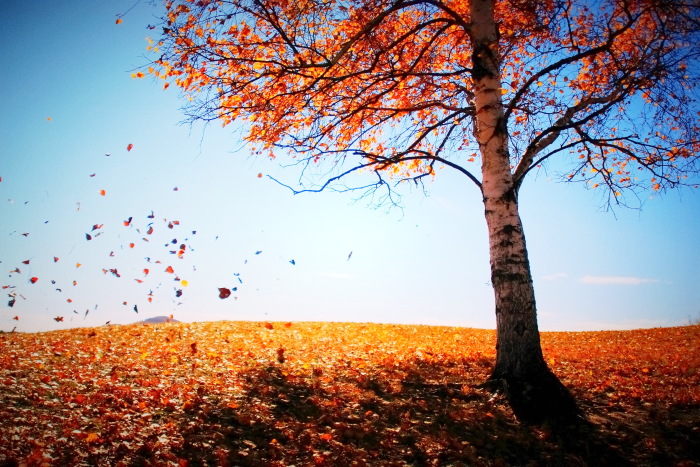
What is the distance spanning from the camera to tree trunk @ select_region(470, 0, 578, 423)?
18.2ft

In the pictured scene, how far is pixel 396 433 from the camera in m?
4.79

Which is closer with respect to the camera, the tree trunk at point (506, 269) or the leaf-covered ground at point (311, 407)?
the leaf-covered ground at point (311, 407)

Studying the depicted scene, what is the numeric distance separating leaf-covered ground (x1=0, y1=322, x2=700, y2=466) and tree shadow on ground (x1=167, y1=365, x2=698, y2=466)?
20 millimetres

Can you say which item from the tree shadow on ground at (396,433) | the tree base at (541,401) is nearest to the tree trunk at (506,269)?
the tree base at (541,401)

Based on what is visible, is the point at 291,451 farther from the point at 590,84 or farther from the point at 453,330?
the point at 453,330

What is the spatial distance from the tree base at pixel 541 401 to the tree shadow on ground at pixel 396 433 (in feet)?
0.52

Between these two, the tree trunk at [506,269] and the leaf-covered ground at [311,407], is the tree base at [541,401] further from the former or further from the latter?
the leaf-covered ground at [311,407]

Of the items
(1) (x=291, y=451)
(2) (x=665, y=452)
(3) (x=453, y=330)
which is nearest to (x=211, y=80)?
(1) (x=291, y=451)

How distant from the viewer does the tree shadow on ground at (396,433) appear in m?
4.26

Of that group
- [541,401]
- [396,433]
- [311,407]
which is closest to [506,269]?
[541,401]

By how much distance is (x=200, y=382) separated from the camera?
6.34m

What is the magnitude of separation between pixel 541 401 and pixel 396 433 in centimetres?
221

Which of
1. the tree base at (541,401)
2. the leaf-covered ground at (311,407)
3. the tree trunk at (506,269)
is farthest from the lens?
the tree trunk at (506,269)

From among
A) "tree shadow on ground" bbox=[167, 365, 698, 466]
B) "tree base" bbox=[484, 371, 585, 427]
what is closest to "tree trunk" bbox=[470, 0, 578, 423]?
"tree base" bbox=[484, 371, 585, 427]
